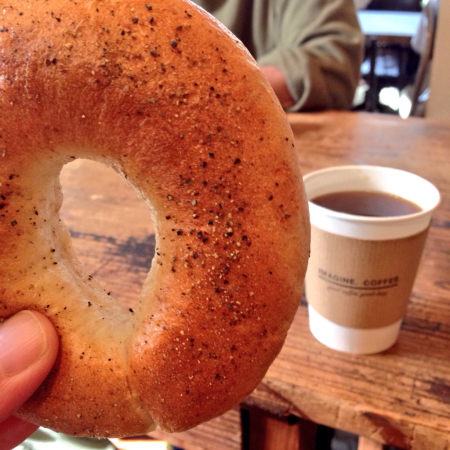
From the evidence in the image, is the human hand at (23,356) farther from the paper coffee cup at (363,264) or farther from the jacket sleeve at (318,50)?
the jacket sleeve at (318,50)

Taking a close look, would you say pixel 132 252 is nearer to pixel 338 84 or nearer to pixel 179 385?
pixel 179 385

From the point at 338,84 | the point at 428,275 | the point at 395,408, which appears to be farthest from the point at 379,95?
the point at 395,408

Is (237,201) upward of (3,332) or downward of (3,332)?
upward

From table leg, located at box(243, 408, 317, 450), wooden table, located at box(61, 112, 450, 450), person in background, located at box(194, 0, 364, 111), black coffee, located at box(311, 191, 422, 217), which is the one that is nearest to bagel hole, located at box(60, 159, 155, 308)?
wooden table, located at box(61, 112, 450, 450)

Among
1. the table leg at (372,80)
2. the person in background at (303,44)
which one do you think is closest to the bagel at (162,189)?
the person in background at (303,44)

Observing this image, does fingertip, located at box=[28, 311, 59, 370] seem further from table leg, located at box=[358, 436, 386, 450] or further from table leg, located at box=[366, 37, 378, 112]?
table leg, located at box=[366, 37, 378, 112]
